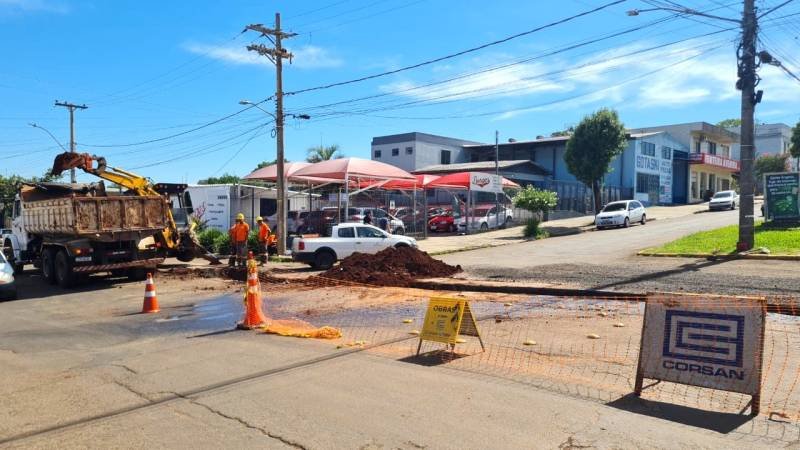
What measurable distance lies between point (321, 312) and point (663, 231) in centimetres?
2158

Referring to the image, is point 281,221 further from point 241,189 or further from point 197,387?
point 197,387

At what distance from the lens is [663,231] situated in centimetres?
2780

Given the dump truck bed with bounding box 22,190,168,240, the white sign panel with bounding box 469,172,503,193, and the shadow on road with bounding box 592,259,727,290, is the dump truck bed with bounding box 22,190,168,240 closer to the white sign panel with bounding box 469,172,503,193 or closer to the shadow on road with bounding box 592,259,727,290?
the shadow on road with bounding box 592,259,727,290

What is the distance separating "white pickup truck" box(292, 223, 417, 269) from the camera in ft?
61.2

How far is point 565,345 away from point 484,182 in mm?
26297

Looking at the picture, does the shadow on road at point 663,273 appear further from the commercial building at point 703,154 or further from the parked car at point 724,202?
the commercial building at point 703,154

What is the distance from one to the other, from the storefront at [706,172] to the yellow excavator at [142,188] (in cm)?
5059

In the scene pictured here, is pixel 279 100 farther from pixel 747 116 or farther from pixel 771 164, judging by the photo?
pixel 771 164

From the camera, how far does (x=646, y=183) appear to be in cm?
4994

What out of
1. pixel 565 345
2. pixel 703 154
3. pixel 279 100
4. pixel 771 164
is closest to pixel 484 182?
pixel 279 100

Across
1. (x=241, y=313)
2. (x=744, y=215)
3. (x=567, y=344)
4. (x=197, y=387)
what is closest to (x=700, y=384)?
(x=567, y=344)

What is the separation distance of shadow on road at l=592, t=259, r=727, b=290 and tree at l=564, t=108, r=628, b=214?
18.9 m

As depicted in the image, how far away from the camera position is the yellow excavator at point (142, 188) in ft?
Result: 56.0

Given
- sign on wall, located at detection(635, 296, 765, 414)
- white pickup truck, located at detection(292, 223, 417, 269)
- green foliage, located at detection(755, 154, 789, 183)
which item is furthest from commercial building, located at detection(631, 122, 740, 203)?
sign on wall, located at detection(635, 296, 765, 414)
